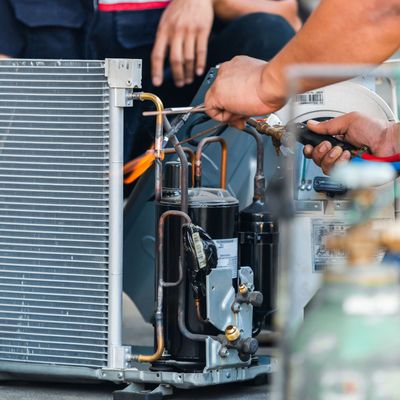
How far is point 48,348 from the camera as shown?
10.9 ft

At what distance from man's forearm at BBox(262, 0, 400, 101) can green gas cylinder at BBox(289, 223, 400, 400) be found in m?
1.16

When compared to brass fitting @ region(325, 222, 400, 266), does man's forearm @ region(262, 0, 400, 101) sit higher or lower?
higher

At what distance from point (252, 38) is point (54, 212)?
1122mm

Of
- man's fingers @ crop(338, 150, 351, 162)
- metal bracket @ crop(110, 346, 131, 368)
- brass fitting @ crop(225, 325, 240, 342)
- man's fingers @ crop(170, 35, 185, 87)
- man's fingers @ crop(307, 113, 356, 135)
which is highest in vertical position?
man's fingers @ crop(170, 35, 185, 87)

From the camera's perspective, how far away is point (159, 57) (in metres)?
3.83

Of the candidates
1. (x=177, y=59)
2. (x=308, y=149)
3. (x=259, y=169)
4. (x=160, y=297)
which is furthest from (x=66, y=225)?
(x=177, y=59)

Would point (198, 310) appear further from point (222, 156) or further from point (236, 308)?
point (222, 156)

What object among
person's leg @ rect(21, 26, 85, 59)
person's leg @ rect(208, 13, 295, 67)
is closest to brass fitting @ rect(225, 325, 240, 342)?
person's leg @ rect(208, 13, 295, 67)

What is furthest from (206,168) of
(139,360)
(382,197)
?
(382,197)

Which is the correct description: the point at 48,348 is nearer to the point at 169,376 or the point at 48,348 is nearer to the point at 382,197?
the point at 169,376

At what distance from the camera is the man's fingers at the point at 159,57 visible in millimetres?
3826

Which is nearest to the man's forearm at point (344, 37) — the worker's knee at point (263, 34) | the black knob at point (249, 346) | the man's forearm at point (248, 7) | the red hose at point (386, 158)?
the red hose at point (386, 158)

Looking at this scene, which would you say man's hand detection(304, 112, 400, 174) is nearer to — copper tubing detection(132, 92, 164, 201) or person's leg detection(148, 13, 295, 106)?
copper tubing detection(132, 92, 164, 201)

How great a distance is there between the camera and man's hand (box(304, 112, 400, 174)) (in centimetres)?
298
